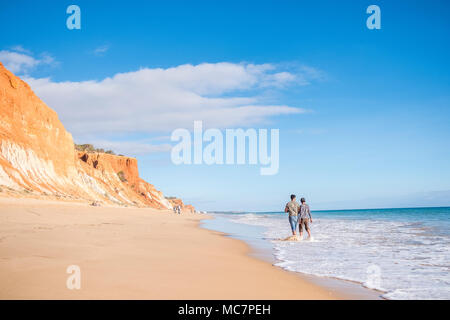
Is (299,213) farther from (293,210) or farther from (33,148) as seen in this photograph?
→ (33,148)

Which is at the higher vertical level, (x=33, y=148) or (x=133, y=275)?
(x=33, y=148)

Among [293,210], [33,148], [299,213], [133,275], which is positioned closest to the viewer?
[133,275]

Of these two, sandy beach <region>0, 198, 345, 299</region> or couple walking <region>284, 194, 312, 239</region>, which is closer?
sandy beach <region>0, 198, 345, 299</region>

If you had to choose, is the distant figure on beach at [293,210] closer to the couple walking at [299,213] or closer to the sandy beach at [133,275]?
the couple walking at [299,213]

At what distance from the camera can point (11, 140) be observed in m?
31.3

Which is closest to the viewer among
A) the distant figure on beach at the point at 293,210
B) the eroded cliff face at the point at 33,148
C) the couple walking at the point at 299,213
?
the couple walking at the point at 299,213

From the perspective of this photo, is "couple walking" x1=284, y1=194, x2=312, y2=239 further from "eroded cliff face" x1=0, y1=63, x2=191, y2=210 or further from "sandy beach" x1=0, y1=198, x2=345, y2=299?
"eroded cliff face" x1=0, y1=63, x2=191, y2=210

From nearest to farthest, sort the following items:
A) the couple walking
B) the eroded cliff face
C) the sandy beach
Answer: the sandy beach → the couple walking → the eroded cliff face

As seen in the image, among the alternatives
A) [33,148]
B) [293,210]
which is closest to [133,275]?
[293,210]

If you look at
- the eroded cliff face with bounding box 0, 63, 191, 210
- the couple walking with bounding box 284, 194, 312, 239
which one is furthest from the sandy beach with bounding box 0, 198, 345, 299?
the eroded cliff face with bounding box 0, 63, 191, 210

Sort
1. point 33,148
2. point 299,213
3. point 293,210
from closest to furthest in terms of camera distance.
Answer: point 299,213 → point 293,210 → point 33,148

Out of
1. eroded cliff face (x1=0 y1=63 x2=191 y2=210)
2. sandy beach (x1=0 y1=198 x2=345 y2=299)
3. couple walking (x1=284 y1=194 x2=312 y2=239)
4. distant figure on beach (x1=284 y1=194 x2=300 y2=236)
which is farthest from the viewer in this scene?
eroded cliff face (x1=0 y1=63 x2=191 y2=210)

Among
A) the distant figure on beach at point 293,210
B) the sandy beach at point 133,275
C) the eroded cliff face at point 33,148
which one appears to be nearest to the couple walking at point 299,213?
the distant figure on beach at point 293,210
